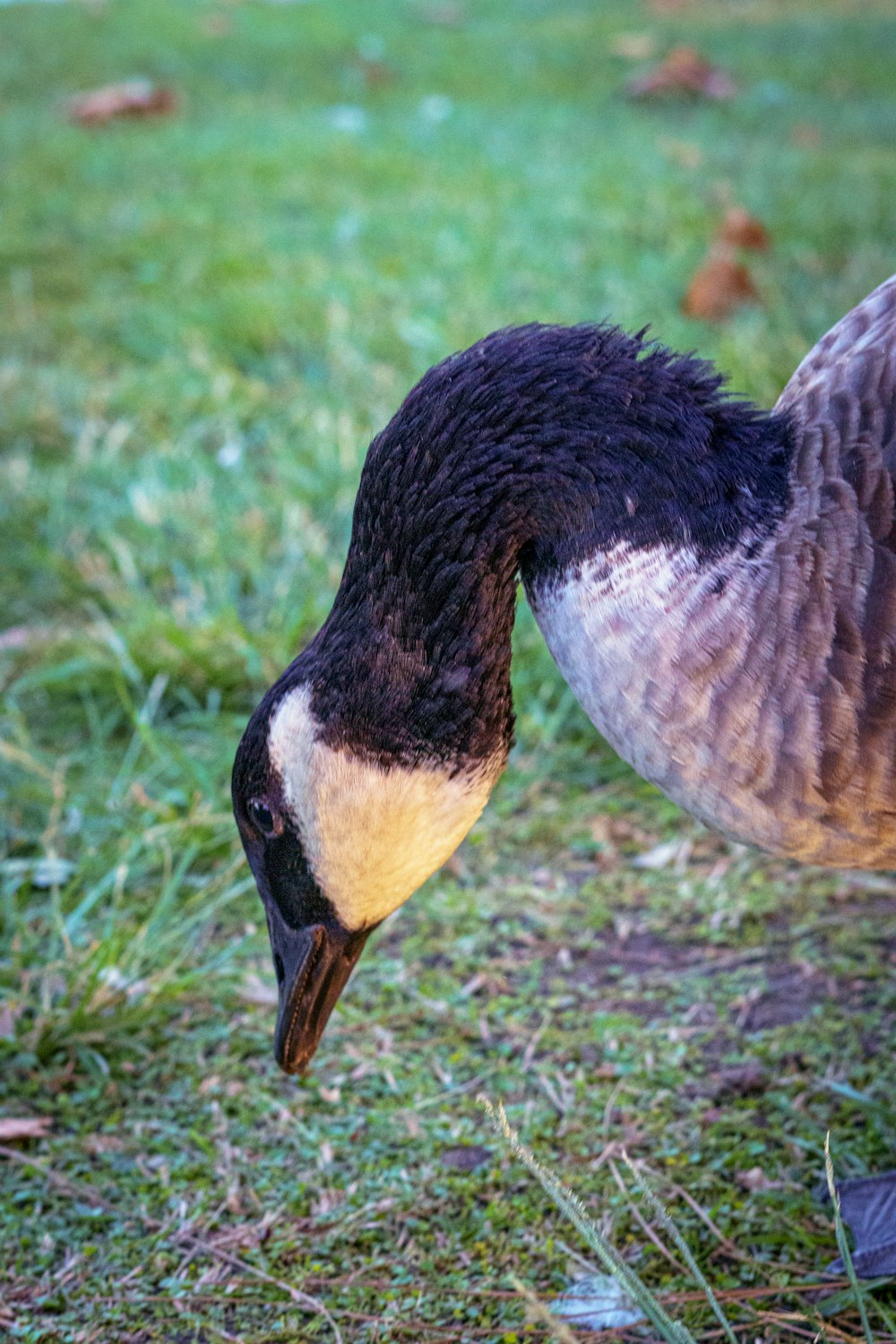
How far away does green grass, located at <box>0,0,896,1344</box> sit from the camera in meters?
2.28

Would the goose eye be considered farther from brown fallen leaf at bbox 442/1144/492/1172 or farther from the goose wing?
the goose wing

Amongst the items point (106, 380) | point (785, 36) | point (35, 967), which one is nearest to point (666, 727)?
point (35, 967)

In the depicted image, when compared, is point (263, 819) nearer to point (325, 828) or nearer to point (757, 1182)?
point (325, 828)

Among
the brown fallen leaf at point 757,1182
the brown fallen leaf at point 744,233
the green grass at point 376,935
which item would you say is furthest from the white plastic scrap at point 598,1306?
the brown fallen leaf at point 744,233

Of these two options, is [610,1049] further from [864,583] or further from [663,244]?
[663,244]

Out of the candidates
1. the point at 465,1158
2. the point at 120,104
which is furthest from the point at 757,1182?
the point at 120,104

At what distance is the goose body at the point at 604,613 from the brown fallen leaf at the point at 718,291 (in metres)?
3.26

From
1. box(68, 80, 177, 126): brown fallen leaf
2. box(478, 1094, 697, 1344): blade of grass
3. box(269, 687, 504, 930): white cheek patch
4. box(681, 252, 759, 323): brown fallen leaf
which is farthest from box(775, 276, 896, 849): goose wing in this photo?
box(68, 80, 177, 126): brown fallen leaf

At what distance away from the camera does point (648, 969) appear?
9.61 ft

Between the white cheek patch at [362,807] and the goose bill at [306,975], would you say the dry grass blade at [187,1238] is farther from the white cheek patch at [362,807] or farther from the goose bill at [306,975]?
the white cheek patch at [362,807]

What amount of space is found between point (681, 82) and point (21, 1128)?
8.33 metres

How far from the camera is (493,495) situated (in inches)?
84.5

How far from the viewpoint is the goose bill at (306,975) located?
2336mm

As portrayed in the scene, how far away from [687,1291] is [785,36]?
10838 mm
